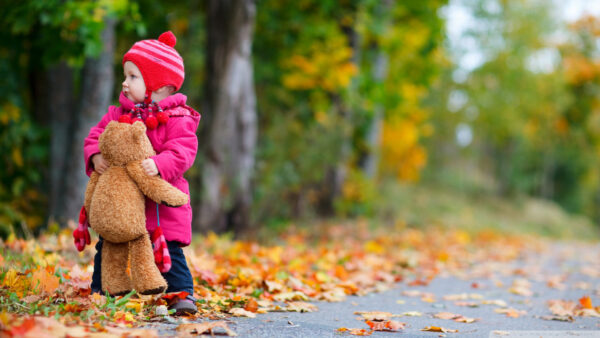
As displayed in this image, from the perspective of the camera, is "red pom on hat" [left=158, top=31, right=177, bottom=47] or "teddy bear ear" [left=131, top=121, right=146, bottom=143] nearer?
"teddy bear ear" [left=131, top=121, right=146, bottom=143]

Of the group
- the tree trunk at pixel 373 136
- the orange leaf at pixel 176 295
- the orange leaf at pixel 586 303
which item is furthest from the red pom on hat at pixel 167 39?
the tree trunk at pixel 373 136

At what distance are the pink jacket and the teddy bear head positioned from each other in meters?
0.10

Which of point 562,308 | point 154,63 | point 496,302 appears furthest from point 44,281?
point 562,308

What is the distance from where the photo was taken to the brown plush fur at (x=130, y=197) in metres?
3.19

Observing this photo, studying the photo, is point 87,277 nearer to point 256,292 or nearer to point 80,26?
point 256,292

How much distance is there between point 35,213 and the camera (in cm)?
997

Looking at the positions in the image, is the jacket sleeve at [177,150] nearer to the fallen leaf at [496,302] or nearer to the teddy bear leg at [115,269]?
the teddy bear leg at [115,269]

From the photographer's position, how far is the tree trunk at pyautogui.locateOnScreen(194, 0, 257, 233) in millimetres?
8828

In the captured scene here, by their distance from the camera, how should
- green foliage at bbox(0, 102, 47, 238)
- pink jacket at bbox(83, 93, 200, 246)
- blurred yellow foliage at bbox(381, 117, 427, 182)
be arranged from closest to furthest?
pink jacket at bbox(83, 93, 200, 246) < green foliage at bbox(0, 102, 47, 238) < blurred yellow foliage at bbox(381, 117, 427, 182)

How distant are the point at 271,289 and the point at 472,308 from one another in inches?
67.0

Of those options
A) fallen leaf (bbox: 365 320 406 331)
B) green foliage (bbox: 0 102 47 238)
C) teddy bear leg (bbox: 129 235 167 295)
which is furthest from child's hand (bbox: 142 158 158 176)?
green foliage (bbox: 0 102 47 238)

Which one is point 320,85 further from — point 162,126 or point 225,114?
point 162,126

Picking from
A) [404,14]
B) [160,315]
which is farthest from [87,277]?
[404,14]

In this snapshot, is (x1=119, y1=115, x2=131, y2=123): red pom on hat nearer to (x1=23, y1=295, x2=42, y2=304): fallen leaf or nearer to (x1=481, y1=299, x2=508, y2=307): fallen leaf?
(x1=23, y1=295, x2=42, y2=304): fallen leaf
